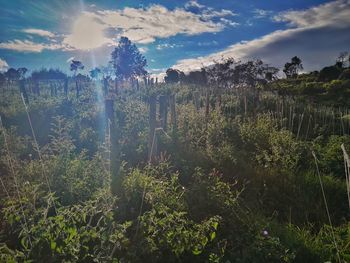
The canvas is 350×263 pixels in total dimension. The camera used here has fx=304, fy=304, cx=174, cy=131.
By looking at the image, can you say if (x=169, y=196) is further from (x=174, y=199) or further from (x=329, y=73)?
(x=329, y=73)

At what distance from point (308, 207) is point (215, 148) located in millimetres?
2715

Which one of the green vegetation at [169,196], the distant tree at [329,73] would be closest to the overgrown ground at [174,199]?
the green vegetation at [169,196]

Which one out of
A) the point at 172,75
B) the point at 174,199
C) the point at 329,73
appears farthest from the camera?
the point at 172,75

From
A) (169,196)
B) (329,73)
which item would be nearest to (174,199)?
(169,196)

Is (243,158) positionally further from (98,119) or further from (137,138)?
(98,119)

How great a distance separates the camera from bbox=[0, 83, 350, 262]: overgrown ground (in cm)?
313

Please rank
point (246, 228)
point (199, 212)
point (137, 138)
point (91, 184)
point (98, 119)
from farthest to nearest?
1. point (98, 119)
2. point (137, 138)
3. point (91, 184)
4. point (199, 212)
5. point (246, 228)

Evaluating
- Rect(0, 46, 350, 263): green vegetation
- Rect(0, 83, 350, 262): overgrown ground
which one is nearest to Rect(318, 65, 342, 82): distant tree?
Rect(0, 83, 350, 262): overgrown ground

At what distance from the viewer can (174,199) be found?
4.58m

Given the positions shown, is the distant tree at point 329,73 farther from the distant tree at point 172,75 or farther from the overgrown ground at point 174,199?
the overgrown ground at point 174,199

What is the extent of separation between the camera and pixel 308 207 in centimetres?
559

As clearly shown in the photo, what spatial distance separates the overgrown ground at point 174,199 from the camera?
313 centimetres

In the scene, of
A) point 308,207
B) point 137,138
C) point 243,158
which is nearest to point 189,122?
point 137,138

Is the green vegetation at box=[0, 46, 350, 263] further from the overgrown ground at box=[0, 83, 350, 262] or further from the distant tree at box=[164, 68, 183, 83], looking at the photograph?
the distant tree at box=[164, 68, 183, 83]
